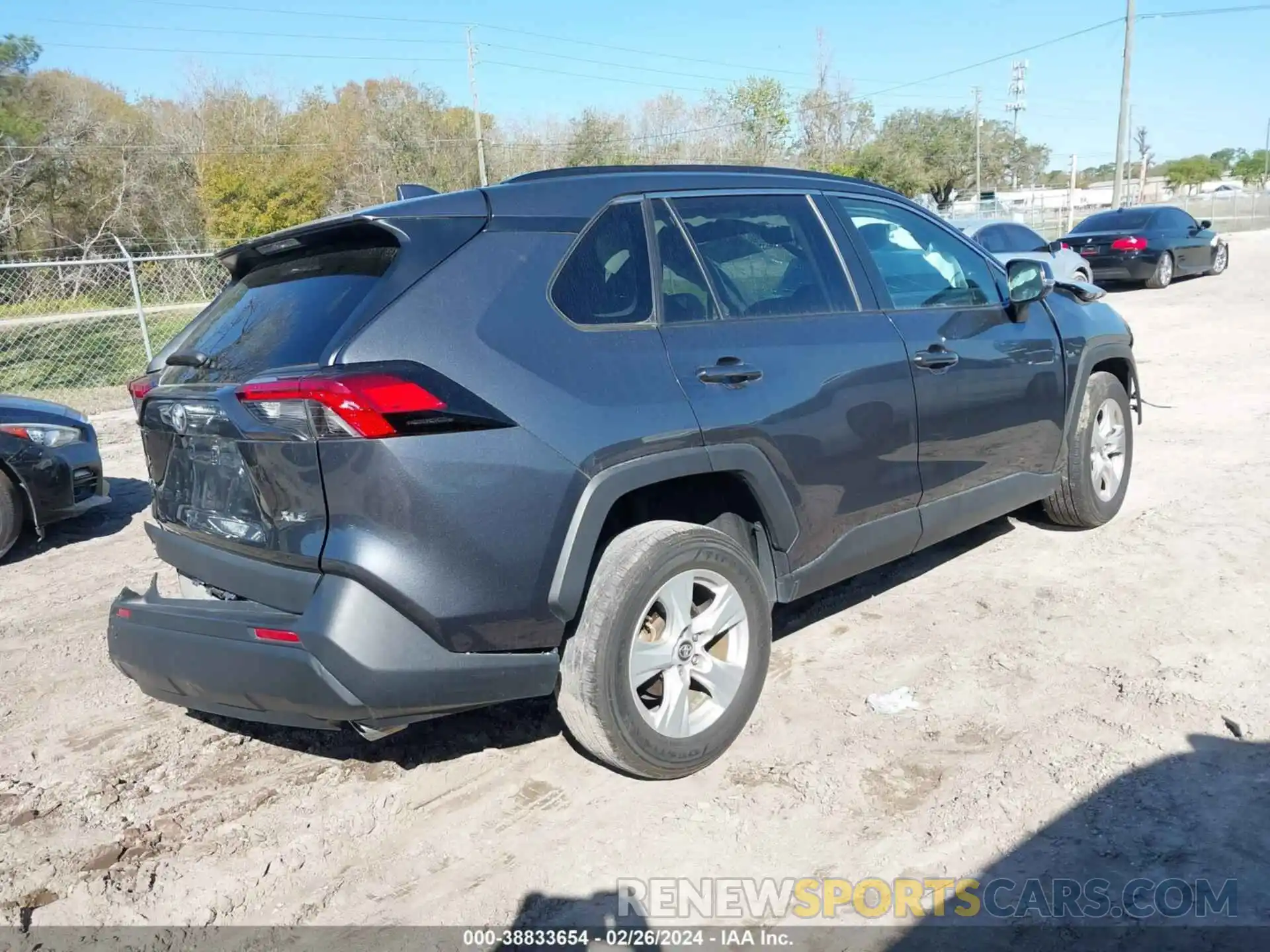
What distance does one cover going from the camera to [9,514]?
19.6 ft

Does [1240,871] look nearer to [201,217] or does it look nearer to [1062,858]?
[1062,858]

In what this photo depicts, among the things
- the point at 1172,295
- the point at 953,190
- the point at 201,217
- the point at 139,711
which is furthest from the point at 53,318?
the point at 953,190

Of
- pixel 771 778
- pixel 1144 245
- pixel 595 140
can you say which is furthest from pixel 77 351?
Result: pixel 595 140

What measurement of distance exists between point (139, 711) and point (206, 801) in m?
0.90

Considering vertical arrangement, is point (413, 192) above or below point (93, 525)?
above

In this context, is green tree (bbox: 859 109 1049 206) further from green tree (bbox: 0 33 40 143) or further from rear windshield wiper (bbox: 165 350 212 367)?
rear windshield wiper (bbox: 165 350 212 367)

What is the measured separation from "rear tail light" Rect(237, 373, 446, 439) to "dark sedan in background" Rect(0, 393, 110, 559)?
14.2ft

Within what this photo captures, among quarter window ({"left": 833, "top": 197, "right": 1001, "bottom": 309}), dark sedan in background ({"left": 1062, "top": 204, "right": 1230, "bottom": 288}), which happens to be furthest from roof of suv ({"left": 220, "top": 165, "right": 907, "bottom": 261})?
dark sedan in background ({"left": 1062, "top": 204, "right": 1230, "bottom": 288})

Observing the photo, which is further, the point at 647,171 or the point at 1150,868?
the point at 647,171

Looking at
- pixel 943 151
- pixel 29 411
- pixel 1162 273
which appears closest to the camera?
pixel 29 411

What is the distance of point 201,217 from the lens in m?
37.6

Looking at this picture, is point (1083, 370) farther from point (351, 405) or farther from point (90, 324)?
point (90, 324)

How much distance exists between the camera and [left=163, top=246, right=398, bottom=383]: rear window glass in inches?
110
